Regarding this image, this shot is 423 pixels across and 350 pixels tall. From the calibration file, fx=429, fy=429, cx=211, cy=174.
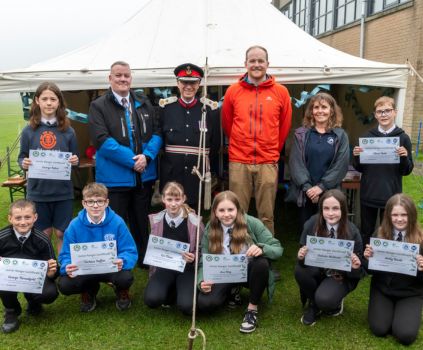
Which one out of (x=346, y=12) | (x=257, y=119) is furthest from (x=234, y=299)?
(x=346, y=12)

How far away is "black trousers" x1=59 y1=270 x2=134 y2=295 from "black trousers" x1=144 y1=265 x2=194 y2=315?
0.20m

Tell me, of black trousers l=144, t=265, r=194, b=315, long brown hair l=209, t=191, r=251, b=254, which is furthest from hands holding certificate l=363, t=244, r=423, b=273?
black trousers l=144, t=265, r=194, b=315

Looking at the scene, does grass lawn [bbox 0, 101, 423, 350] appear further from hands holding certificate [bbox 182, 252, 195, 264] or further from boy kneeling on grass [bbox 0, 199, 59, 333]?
hands holding certificate [bbox 182, 252, 195, 264]

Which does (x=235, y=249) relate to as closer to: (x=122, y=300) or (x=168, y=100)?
(x=122, y=300)

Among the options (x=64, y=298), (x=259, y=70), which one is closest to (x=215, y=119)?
(x=259, y=70)

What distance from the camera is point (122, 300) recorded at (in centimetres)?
336

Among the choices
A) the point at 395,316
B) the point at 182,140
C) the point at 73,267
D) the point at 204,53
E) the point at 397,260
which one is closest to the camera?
the point at 397,260

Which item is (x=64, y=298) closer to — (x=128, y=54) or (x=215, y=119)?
(x=215, y=119)

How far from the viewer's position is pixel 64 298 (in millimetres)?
3551

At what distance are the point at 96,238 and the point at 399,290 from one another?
2180mm

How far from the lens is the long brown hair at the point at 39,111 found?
11.3 feet

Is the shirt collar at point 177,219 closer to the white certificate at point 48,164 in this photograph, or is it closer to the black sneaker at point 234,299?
the black sneaker at point 234,299

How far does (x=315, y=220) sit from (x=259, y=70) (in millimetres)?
1320

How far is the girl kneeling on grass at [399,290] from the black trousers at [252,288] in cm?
71
